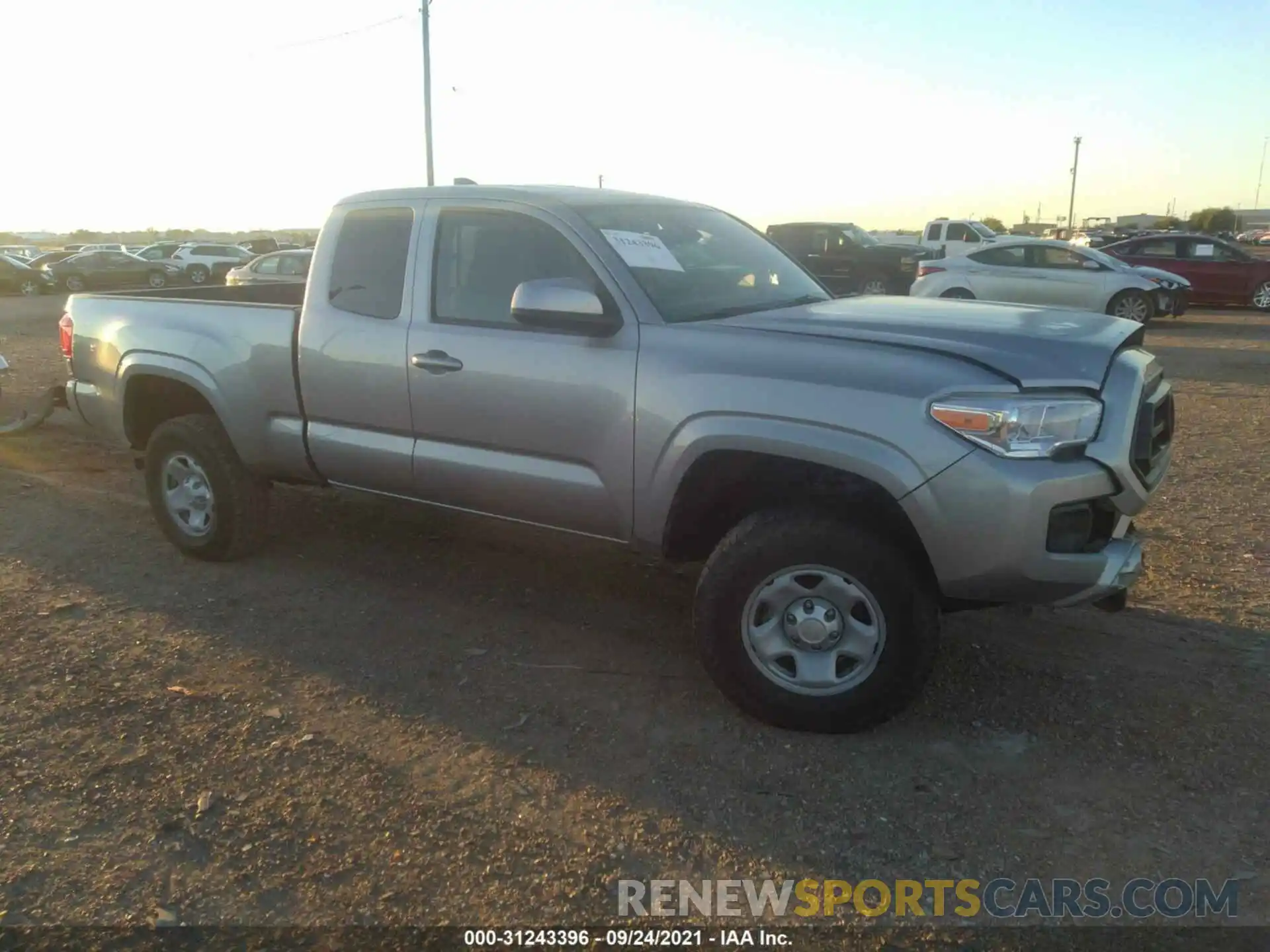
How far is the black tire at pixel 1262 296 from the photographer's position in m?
19.1

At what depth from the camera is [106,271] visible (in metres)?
30.6

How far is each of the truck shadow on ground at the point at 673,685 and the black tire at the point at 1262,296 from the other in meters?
18.1

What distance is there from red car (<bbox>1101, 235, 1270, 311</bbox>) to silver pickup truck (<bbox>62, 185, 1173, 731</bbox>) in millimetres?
17564

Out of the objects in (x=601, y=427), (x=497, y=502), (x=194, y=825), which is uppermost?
(x=601, y=427)

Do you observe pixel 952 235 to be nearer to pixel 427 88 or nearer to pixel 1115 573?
pixel 427 88

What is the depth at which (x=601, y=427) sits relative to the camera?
3689mm

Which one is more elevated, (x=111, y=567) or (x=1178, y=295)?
(x=1178, y=295)

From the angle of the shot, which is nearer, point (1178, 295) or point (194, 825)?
point (194, 825)

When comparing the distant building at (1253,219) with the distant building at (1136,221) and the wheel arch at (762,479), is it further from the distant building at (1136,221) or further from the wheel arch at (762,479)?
the wheel arch at (762,479)

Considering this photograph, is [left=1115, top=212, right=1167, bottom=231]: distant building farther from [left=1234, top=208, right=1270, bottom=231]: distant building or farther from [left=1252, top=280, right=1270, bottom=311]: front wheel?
[left=1252, top=280, right=1270, bottom=311]: front wheel

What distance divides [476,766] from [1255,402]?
30.1 ft

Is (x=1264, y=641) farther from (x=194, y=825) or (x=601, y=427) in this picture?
(x=194, y=825)

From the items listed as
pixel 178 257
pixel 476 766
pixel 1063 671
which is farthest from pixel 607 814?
pixel 178 257

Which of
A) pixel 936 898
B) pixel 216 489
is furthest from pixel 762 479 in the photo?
pixel 216 489
